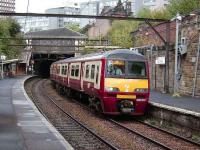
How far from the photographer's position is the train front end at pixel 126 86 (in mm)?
19094

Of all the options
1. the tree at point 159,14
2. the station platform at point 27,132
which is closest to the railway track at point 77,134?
the station platform at point 27,132

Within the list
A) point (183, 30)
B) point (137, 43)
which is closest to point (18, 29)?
point (137, 43)

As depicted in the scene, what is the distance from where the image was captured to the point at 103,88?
1909 centimetres

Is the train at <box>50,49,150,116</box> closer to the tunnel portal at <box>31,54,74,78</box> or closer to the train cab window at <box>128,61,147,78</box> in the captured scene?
the train cab window at <box>128,61,147,78</box>

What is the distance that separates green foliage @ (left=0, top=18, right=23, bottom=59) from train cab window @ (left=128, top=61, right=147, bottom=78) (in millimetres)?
41563

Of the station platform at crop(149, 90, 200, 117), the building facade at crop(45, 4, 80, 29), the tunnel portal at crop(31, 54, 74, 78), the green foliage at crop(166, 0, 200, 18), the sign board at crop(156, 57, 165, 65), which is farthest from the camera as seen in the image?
the building facade at crop(45, 4, 80, 29)

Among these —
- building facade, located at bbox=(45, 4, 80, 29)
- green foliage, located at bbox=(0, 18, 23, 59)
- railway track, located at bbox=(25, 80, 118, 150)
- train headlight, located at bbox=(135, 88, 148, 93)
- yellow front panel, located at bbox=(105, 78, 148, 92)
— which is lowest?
railway track, located at bbox=(25, 80, 118, 150)

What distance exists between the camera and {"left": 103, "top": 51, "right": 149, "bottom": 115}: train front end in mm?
19094

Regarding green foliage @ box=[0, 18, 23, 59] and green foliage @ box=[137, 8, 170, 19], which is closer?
green foliage @ box=[137, 8, 170, 19]

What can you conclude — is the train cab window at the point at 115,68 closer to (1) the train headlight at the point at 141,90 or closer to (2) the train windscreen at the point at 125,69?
(2) the train windscreen at the point at 125,69

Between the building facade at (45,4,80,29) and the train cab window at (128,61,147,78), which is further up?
the building facade at (45,4,80,29)

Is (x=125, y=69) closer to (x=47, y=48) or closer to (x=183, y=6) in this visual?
(x=183, y=6)

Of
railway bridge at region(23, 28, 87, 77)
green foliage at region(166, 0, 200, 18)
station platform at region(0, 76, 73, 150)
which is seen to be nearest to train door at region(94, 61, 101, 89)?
station platform at region(0, 76, 73, 150)

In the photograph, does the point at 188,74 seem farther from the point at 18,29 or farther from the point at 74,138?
the point at 18,29
